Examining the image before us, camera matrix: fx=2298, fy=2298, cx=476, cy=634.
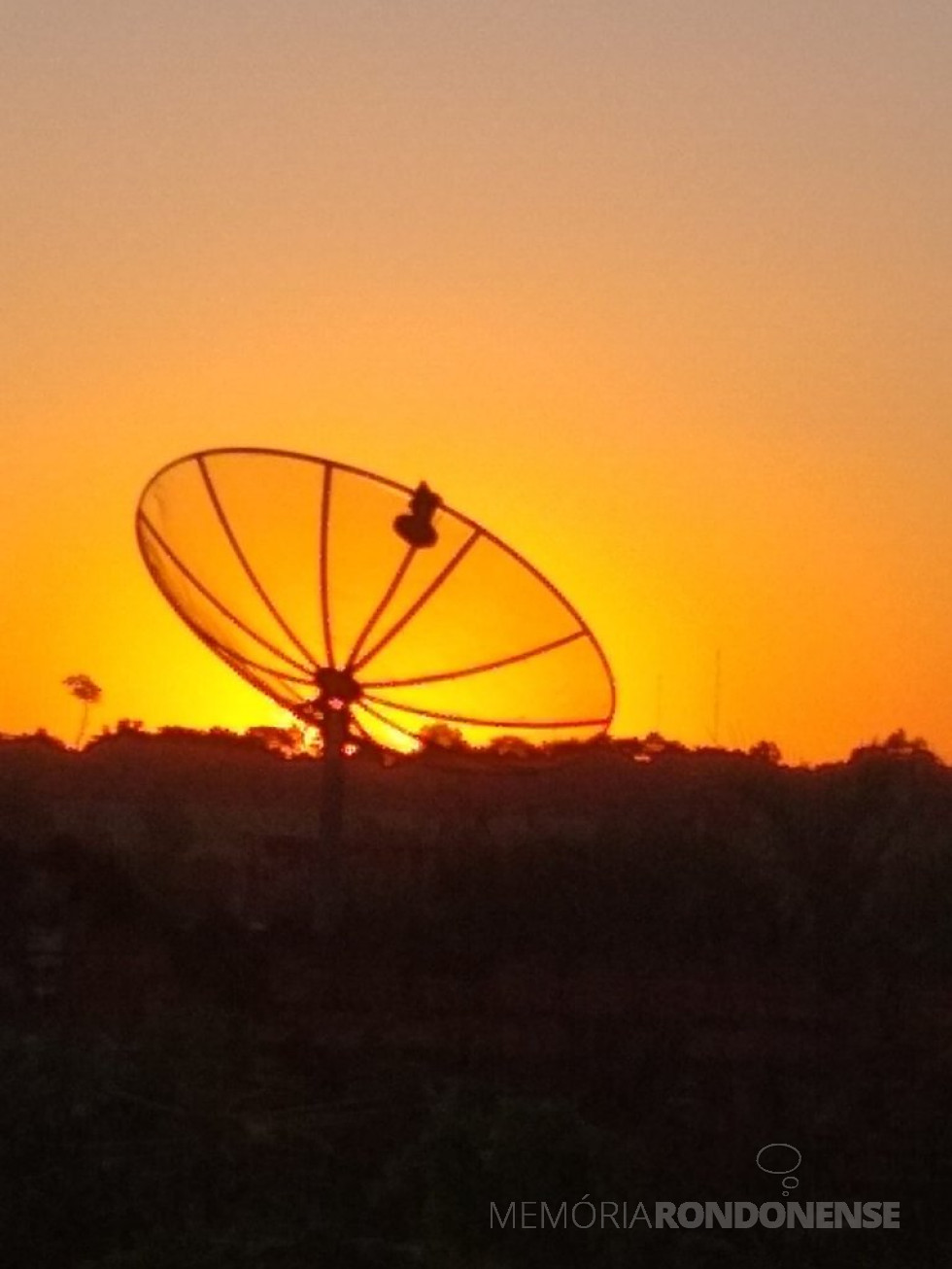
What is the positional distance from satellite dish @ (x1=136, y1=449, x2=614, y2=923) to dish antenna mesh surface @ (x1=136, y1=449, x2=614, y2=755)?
0.01 meters

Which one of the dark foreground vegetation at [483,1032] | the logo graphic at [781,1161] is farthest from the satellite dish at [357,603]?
the logo graphic at [781,1161]

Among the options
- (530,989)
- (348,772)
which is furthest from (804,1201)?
(348,772)

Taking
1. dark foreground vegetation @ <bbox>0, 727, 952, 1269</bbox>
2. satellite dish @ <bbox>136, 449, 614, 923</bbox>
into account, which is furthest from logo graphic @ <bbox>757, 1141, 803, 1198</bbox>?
satellite dish @ <bbox>136, 449, 614, 923</bbox>

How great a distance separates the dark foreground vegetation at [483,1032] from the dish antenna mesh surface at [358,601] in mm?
1036

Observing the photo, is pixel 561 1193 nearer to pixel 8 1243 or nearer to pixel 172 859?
pixel 8 1243

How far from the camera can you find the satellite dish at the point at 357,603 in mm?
20422

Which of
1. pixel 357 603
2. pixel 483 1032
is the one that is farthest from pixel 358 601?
pixel 483 1032

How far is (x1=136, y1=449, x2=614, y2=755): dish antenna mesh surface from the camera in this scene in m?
20.5

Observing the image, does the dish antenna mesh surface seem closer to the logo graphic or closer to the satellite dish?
the satellite dish

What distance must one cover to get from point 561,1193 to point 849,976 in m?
8.08

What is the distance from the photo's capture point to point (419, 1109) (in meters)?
12.3

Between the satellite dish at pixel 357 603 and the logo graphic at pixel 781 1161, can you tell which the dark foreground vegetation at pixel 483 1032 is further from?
the satellite dish at pixel 357 603

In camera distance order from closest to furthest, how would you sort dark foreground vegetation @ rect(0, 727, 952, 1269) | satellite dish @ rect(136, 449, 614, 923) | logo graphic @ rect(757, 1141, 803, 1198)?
dark foreground vegetation @ rect(0, 727, 952, 1269)
logo graphic @ rect(757, 1141, 803, 1198)
satellite dish @ rect(136, 449, 614, 923)

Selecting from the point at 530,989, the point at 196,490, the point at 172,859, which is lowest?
the point at 530,989
